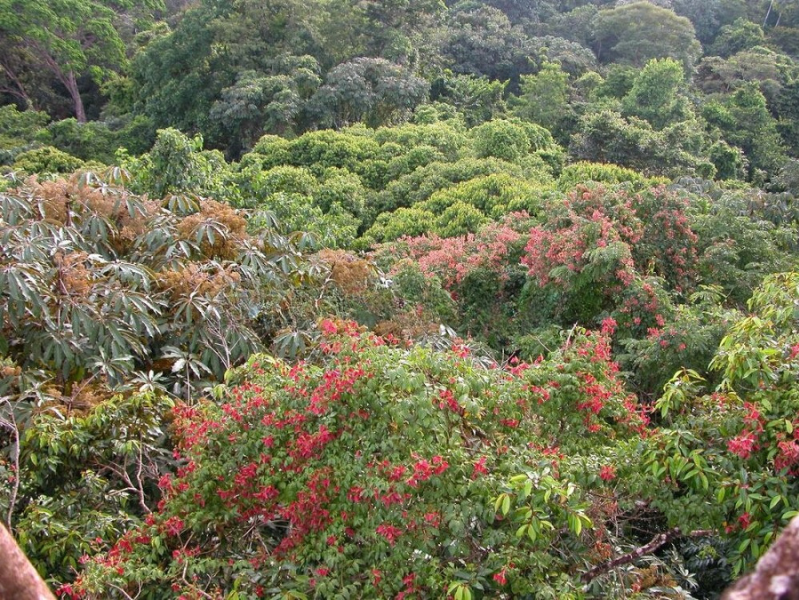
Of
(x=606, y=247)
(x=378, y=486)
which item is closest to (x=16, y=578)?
(x=378, y=486)

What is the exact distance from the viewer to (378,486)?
2.59 metres

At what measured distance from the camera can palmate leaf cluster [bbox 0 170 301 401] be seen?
4.03 meters

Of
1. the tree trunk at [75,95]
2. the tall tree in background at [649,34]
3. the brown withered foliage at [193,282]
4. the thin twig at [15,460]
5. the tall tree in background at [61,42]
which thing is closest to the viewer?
the thin twig at [15,460]

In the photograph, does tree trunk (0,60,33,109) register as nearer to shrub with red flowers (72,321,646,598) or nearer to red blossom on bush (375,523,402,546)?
shrub with red flowers (72,321,646,598)

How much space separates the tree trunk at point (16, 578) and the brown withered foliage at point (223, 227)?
4.15m

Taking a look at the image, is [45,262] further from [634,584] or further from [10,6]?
[10,6]

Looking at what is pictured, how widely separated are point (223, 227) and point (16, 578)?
14.3 ft

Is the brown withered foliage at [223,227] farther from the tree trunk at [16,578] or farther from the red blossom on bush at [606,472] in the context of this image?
the tree trunk at [16,578]

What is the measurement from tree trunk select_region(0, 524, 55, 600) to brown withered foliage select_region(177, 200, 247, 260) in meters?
4.15

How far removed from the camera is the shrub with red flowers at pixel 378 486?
2586mm

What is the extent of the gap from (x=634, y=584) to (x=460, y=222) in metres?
7.59

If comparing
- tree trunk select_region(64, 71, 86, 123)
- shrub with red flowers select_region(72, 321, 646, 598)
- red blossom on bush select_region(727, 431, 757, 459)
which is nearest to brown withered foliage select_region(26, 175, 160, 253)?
shrub with red flowers select_region(72, 321, 646, 598)

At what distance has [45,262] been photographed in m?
4.23

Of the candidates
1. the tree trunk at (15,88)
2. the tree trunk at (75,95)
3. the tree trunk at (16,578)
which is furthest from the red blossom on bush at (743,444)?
the tree trunk at (75,95)
